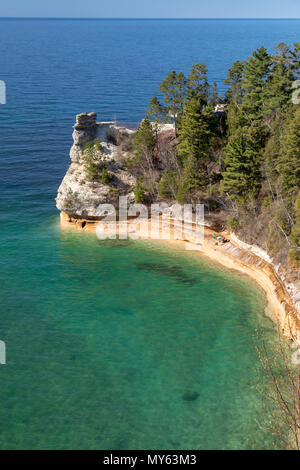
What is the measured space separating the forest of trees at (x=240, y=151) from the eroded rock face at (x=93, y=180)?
2450 millimetres

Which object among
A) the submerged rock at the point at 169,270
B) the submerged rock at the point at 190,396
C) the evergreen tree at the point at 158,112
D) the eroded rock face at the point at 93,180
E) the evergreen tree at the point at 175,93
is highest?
the evergreen tree at the point at 175,93

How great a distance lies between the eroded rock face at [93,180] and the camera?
62.3 metres

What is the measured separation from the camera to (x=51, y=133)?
9725 cm

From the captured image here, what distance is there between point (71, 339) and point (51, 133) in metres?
68.6

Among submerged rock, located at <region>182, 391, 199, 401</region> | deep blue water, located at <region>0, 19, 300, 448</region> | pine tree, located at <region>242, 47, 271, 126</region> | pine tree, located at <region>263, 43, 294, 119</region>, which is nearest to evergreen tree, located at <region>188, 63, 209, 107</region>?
pine tree, located at <region>242, 47, 271, 126</region>

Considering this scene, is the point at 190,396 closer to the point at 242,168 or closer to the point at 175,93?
the point at 242,168

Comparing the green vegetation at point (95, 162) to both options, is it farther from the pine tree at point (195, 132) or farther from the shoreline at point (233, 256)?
the pine tree at point (195, 132)

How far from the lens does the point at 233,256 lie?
52.1m

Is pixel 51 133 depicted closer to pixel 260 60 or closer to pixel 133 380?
pixel 260 60

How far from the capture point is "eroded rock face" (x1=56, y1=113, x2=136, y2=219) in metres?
62.3

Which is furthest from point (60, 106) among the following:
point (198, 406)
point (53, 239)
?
point (198, 406)

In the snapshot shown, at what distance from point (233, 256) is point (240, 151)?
13.2 metres

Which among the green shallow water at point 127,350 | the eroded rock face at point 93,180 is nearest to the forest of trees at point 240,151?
the eroded rock face at point 93,180

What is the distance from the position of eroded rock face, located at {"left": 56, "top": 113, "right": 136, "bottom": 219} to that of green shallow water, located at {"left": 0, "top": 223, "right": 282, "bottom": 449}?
8494mm
